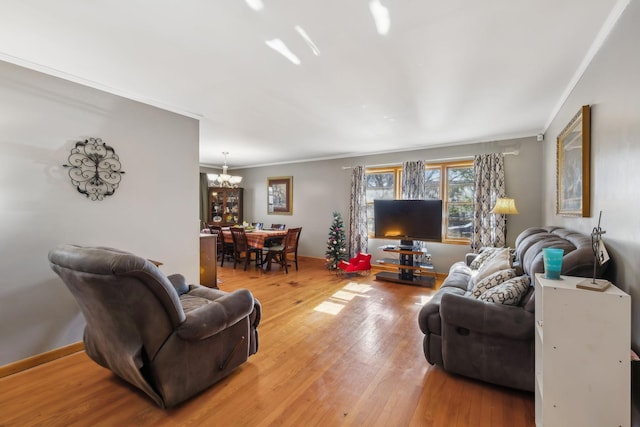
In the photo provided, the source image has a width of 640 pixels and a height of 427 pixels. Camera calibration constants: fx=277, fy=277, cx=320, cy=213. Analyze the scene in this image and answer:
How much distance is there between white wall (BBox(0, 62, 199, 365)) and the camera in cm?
224

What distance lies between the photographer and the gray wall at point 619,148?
4.74ft

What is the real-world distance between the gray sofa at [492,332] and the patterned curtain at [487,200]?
2.46 metres

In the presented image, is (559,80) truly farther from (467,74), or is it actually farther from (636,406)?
(636,406)

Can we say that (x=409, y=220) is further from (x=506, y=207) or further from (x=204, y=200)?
(x=204, y=200)

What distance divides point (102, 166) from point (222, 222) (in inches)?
206

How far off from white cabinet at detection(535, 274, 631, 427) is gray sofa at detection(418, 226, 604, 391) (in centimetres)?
49

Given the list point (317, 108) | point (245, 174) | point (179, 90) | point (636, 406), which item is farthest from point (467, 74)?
point (245, 174)

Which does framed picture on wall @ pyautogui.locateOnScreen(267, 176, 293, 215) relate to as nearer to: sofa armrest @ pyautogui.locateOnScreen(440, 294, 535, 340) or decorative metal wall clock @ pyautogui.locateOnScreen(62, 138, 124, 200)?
decorative metal wall clock @ pyautogui.locateOnScreen(62, 138, 124, 200)

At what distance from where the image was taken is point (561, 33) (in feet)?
6.28

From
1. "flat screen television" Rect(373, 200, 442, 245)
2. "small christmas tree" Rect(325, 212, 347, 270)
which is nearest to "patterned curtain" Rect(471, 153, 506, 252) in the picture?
"flat screen television" Rect(373, 200, 442, 245)

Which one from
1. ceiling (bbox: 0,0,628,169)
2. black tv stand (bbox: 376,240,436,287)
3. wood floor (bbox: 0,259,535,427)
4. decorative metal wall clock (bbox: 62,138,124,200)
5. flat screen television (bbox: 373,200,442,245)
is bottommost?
wood floor (bbox: 0,259,535,427)

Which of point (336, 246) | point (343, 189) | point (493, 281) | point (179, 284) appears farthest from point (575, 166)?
Result: point (343, 189)

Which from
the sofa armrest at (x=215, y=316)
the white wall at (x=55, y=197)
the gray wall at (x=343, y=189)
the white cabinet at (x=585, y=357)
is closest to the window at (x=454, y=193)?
the gray wall at (x=343, y=189)

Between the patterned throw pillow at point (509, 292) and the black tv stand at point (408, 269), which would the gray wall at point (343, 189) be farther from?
the patterned throw pillow at point (509, 292)
